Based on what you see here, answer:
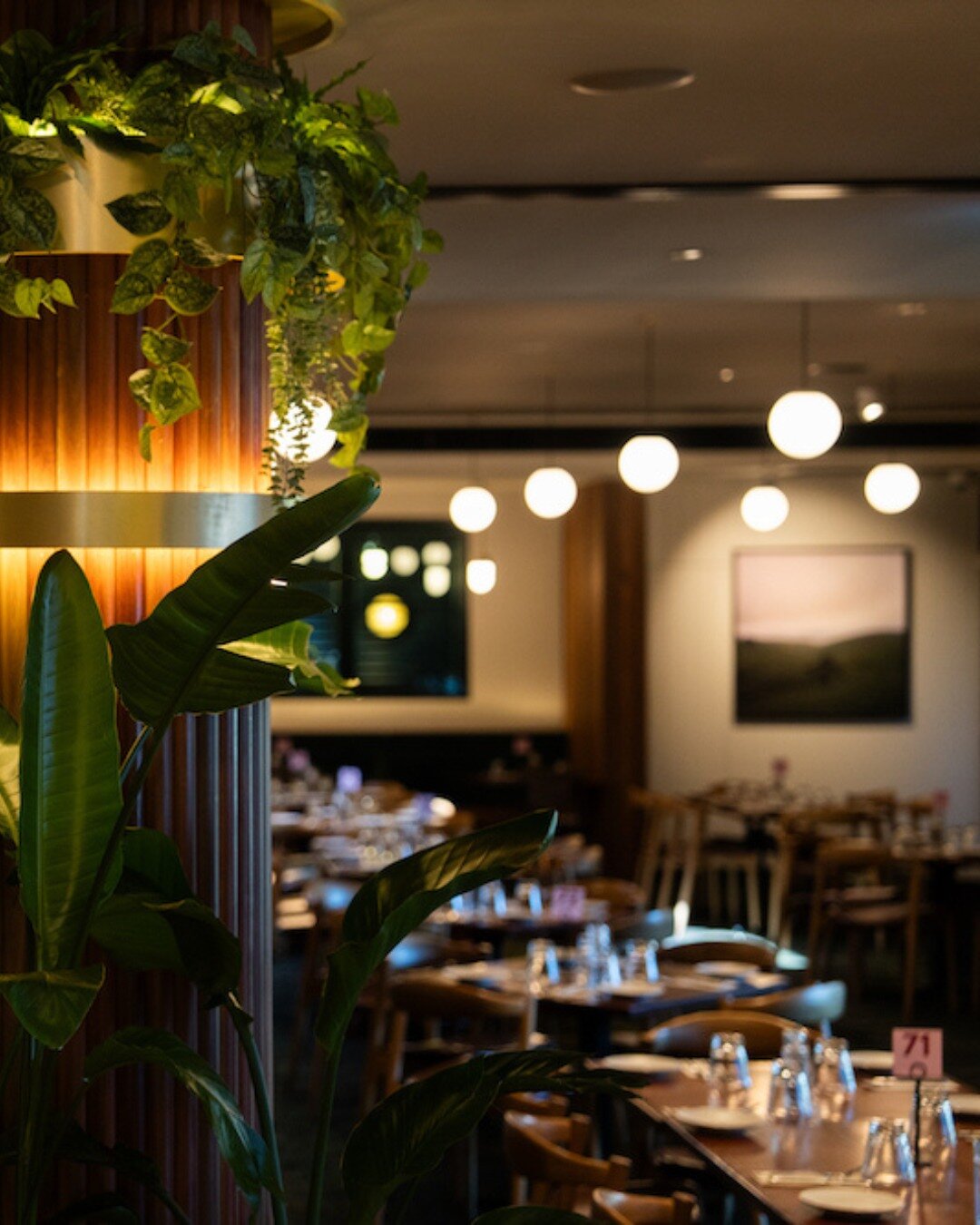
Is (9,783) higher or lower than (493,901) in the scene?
higher

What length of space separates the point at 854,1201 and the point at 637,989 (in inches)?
96.2

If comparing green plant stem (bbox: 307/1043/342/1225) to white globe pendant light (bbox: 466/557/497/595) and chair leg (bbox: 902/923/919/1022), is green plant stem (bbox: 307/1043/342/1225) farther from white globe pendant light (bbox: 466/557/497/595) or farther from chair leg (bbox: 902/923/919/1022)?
white globe pendant light (bbox: 466/557/497/595)

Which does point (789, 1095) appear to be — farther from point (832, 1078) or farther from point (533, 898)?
point (533, 898)

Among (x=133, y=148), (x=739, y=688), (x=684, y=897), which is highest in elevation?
(x=133, y=148)

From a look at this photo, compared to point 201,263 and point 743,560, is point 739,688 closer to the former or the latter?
point 743,560

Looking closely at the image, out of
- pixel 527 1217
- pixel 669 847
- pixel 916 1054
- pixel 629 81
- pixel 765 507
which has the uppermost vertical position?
pixel 629 81

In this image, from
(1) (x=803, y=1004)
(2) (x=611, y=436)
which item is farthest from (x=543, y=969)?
(2) (x=611, y=436)

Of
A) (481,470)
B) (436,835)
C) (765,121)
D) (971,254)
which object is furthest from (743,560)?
(765,121)

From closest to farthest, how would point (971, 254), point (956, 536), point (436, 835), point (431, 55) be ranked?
point (431, 55), point (971, 254), point (436, 835), point (956, 536)

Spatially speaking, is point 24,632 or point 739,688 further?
point 739,688

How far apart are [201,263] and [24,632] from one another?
0.58m

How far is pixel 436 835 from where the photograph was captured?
10047 millimetres

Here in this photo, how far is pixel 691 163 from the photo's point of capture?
5660mm

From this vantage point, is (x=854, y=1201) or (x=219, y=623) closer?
(x=219, y=623)
